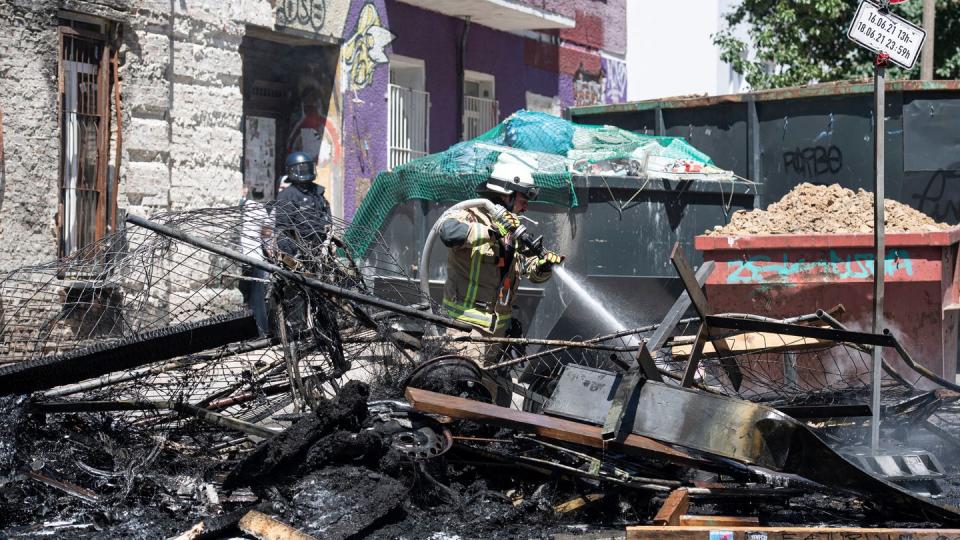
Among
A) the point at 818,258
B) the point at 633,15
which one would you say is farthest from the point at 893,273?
the point at 633,15

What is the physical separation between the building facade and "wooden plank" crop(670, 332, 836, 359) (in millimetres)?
5647

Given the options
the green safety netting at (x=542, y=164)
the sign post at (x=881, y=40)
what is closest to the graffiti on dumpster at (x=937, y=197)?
the green safety netting at (x=542, y=164)

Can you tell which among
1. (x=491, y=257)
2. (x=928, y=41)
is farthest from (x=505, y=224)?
(x=928, y=41)

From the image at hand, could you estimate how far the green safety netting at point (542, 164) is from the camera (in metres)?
9.14

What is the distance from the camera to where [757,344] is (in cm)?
643

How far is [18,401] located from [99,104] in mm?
5990

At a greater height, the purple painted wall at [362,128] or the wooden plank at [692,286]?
the purple painted wall at [362,128]

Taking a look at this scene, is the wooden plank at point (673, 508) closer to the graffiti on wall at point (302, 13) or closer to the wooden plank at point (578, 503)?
the wooden plank at point (578, 503)

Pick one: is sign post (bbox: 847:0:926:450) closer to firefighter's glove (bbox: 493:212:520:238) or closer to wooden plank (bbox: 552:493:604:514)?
firefighter's glove (bbox: 493:212:520:238)

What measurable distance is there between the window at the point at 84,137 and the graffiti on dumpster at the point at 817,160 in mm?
5944

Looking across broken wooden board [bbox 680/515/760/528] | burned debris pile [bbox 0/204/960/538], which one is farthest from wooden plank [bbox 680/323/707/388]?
broken wooden board [bbox 680/515/760/528]

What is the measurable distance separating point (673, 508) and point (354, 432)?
1360mm

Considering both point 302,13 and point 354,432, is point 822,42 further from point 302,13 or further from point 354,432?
point 354,432

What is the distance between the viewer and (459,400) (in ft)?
16.7
